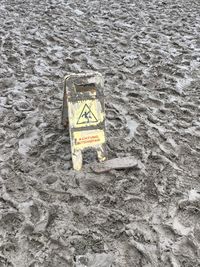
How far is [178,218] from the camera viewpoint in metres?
3.32

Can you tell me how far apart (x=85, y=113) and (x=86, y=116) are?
28mm

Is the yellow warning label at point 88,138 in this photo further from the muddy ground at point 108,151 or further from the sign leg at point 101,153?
the muddy ground at point 108,151

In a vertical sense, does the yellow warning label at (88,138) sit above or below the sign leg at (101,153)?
above

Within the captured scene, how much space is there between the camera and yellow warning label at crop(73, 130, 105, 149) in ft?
12.1

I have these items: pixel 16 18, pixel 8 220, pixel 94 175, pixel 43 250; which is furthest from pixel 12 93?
pixel 16 18

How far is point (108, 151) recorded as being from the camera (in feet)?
13.1

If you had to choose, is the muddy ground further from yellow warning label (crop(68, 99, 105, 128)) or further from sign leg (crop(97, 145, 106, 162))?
yellow warning label (crop(68, 99, 105, 128))

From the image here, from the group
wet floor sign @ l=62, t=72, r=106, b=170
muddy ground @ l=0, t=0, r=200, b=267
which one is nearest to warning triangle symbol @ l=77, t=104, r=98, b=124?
wet floor sign @ l=62, t=72, r=106, b=170

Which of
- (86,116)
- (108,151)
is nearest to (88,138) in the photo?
(86,116)

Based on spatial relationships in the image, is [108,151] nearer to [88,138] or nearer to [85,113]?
[88,138]

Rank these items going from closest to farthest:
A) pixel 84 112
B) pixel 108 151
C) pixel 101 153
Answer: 1. pixel 84 112
2. pixel 101 153
3. pixel 108 151

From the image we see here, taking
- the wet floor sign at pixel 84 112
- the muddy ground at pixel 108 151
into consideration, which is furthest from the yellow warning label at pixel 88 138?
the muddy ground at pixel 108 151

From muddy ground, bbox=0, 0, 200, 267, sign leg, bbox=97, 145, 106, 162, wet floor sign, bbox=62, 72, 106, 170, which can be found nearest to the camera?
muddy ground, bbox=0, 0, 200, 267

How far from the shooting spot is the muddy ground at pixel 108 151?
120 inches
